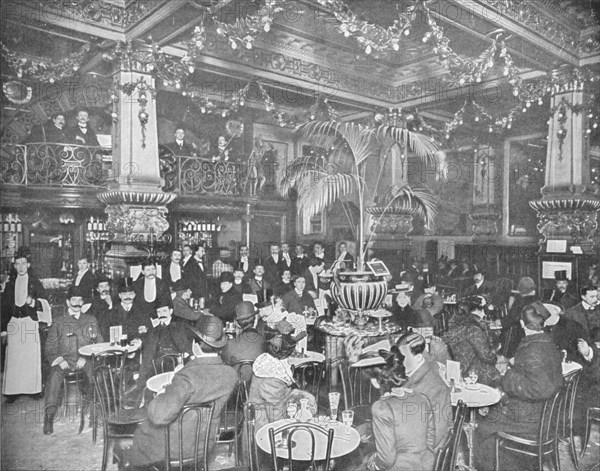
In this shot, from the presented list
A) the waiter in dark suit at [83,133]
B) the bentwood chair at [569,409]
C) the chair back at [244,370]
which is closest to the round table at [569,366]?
the bentwood chair at [569,409]

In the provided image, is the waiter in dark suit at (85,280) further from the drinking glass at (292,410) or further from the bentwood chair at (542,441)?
the bentwood chair at (542,441)

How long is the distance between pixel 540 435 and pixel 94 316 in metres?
3.10

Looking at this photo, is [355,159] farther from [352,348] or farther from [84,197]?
[84,197]

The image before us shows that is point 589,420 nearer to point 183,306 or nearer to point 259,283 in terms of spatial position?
point 259,283

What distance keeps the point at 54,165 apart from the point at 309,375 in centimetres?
261

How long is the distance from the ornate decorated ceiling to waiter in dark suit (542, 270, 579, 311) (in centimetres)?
158

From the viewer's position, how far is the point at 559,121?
3859 millimetres

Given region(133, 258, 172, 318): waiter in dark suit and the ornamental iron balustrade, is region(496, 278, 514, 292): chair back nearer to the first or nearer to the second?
region(133, 258, 172, 318): waiter in dark suit

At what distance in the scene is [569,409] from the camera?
10.8 ft

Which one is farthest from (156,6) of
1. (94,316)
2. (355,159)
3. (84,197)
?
(94,316)

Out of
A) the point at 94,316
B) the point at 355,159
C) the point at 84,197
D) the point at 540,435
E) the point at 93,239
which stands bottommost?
the point at 540,435

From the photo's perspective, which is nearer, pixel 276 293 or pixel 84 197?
pixel 84 197

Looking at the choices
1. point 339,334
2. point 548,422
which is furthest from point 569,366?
point 339,334

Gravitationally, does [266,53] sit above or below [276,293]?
above
